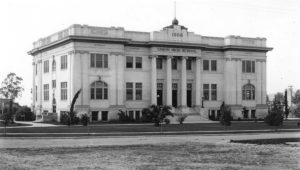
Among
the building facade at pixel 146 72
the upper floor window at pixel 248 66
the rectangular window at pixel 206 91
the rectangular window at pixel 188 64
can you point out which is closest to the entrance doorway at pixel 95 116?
the building facade at pixel 146 72

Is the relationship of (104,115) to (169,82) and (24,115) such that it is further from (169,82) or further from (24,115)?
(24,115)

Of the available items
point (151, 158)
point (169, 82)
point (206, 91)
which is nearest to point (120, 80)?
point (169, 82)

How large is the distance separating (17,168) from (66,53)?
4443 cm

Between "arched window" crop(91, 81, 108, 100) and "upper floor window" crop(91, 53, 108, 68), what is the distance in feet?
6.88

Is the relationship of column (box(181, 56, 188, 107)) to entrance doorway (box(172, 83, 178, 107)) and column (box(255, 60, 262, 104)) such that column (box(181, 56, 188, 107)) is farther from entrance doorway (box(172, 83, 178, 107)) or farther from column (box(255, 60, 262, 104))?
column (box(255, 60, 262, 104))

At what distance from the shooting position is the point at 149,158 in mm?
18688

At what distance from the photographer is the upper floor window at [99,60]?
192 feet

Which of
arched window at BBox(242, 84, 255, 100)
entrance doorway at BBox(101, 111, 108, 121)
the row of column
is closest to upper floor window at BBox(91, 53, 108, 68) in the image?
entrance doorway at BBox(101, 111, 108, 121)

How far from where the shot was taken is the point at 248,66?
6956 cm

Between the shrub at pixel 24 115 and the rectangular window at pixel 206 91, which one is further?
the rectangular window at pixel 206 91

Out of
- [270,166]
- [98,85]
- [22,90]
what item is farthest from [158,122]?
[22,90]

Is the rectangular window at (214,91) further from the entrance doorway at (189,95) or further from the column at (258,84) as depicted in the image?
the column at (258,84)

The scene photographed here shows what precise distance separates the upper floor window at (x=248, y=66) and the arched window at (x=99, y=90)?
21.7m

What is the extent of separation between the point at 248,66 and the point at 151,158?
5313 centimetres
